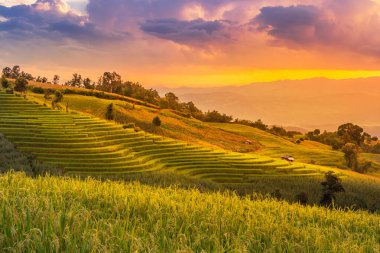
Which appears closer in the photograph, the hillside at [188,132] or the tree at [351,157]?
the hillside at [188,132]

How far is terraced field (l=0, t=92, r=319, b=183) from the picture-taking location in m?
51.7

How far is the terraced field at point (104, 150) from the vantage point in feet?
170

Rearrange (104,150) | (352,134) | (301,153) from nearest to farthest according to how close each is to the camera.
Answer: (104,150) → (301,153) → (352,134)

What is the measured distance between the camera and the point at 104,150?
2239 inches

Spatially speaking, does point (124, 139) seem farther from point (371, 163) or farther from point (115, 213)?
point (371, 163)

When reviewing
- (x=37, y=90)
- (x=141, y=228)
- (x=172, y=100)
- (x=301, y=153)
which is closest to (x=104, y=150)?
(x=141, y=228)

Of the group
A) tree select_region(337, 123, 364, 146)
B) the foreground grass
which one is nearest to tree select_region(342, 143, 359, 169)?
tree select_region(337, 123, 364, 146)

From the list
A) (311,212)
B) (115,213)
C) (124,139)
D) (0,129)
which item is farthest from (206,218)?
(124,139)

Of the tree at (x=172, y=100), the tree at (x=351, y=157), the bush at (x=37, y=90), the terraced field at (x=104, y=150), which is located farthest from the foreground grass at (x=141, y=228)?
the tree at (x=172, y=100)

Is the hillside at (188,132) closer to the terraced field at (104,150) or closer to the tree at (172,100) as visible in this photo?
the terraced field at (104,150)

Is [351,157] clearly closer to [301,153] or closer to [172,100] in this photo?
[301,153]

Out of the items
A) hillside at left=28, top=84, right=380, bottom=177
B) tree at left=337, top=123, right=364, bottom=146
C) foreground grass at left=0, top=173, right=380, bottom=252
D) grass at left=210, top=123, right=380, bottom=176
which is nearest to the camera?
foreground grass at left=0, top=173, right=380, bottom=252

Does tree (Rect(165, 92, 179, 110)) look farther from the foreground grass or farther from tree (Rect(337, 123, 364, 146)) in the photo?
the foreground grass

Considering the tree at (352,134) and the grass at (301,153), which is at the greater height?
the tree at (352,134)
